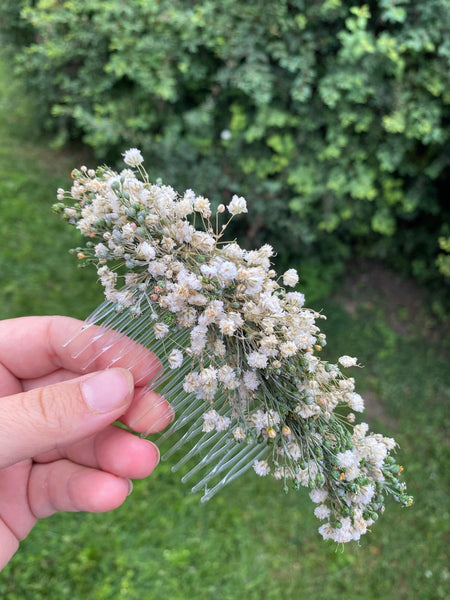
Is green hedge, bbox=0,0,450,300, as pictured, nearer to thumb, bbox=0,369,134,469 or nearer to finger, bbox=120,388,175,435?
finger, bbox=120,388,175,435

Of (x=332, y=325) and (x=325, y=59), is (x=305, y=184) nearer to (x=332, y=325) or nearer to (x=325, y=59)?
(x=325, y=59)

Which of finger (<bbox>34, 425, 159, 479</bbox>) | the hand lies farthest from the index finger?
finger (<bbox>34, 425, 159, 479</bbox>)

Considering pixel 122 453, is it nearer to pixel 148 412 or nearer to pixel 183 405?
pixel 148 412

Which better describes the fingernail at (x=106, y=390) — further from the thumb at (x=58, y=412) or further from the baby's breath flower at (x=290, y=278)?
the baby's breath flower at (x=290, y=278)

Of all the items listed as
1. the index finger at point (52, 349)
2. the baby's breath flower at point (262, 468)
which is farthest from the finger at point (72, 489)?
the baby's breath flower at point (262, 468)

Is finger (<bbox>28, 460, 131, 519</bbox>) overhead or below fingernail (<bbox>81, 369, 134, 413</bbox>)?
below

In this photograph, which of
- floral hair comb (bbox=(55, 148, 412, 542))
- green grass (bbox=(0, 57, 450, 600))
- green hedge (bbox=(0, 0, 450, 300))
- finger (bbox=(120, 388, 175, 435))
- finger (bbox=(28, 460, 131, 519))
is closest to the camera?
floral hair comb (bbox=(55, 148, 412, 542))
